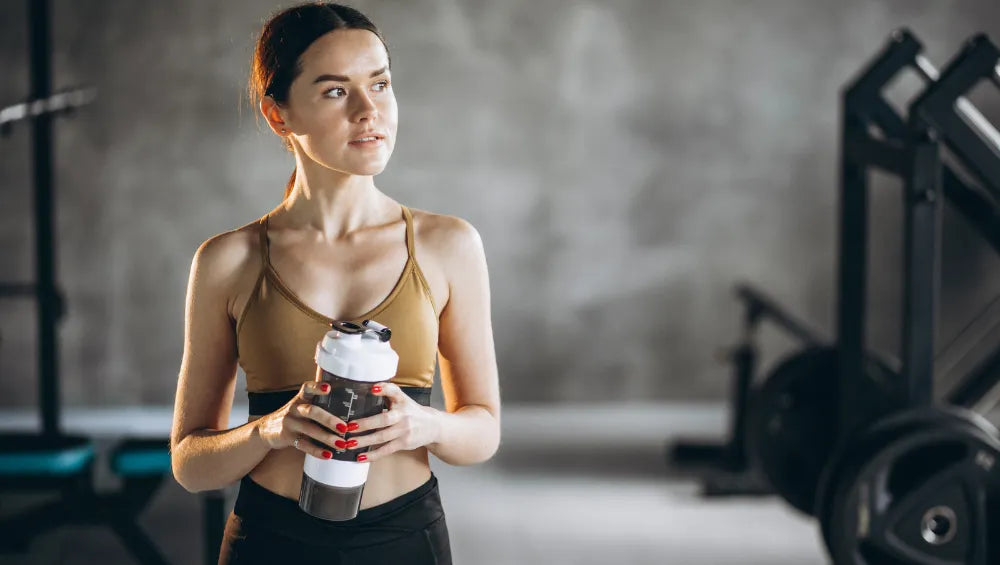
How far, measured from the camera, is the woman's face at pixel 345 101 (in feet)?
3.48

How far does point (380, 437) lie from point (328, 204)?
284 mm

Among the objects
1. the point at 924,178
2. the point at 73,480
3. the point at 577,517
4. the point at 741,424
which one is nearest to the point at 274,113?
the point at 924,178

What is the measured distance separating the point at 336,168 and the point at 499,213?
480cm

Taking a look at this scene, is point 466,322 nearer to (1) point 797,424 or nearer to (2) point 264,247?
(2) point 264,247

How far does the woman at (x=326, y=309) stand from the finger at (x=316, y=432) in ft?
0.16

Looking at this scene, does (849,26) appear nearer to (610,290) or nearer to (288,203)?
(610,290)

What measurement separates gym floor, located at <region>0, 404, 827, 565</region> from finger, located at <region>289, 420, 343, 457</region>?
270cm

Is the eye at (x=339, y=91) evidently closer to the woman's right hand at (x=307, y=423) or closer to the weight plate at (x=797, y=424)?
the woman's right hand at (x=307, y=423)

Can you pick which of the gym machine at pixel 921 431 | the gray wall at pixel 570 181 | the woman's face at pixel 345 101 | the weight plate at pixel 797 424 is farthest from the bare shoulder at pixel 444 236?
the gray wall at pixel 570 181

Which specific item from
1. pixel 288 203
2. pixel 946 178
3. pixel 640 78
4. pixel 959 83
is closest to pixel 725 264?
pixel 640 78

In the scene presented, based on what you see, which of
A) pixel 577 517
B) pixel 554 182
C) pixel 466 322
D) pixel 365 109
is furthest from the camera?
pixel 554 182

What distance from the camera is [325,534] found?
110 centimetres

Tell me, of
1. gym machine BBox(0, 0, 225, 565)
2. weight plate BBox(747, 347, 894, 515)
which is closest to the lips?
gym machine BBox(0, 0, 225, 565)

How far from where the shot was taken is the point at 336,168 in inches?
42.8
